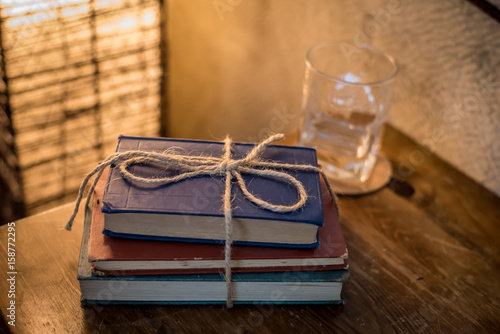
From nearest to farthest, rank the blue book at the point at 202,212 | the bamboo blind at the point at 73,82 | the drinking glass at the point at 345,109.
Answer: the blue book at the point at 202,212
the drinking glass at the point at 345,109
the bamboo blind at the point at 73,82

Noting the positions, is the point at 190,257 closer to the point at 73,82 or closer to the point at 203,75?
the point at 203,75

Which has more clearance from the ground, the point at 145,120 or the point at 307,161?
the point at 307,161

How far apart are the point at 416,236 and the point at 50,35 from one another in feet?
5.22

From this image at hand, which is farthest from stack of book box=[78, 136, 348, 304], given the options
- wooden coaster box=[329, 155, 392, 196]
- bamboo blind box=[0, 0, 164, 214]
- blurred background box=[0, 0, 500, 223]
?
bamboo blind box=[0, 0, 164, 214]

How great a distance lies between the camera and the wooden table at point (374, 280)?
67 centimetres

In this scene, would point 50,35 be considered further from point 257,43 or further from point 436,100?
point 436,100

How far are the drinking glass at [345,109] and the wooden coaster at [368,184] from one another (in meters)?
0.01

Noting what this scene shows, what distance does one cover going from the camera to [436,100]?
108cm

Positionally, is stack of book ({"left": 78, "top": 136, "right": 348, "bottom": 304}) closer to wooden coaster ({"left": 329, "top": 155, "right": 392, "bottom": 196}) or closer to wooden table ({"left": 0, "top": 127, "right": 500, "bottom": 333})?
wooden table ({"left": 0, "top": 127, "right": 500, "bottom": 333})

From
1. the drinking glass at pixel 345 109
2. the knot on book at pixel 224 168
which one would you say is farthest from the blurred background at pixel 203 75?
the knot on book at pixel 224 168

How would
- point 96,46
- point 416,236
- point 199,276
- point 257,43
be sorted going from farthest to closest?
point 96,46 → point 257,43 → point 416,236 → point 199,276

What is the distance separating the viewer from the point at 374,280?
762 millimetres

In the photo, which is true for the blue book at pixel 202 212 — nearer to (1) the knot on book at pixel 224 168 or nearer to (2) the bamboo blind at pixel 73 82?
(1) the knot on book at pixel 224 168

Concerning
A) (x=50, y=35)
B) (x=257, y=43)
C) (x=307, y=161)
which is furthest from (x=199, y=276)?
(x=50, y=35)
